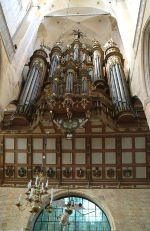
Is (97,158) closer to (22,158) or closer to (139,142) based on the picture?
(139,142)

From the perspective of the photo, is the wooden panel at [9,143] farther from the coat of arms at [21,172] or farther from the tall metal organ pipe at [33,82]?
the tall metal organ pipe at [33,82]

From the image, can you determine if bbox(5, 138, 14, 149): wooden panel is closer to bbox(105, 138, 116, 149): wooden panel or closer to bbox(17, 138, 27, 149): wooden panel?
bbox(17, 138, 27, 149): wooden panel

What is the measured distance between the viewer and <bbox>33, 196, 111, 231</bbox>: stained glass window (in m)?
12.7

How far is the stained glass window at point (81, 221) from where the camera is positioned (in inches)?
501

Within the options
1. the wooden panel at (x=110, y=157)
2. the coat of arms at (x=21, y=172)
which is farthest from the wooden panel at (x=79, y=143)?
the coat of arms at (x=21, y=172)

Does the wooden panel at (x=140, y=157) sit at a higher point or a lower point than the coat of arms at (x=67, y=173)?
higher

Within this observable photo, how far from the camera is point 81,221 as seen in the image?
12.9 meters

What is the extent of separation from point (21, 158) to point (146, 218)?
6114mm

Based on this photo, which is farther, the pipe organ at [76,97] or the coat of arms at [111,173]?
the coat of arms at [111,173]

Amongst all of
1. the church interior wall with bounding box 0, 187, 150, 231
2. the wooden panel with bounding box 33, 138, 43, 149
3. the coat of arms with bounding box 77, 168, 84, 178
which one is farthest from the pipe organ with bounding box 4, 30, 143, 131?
the church interior wall with bounding box 0, 187, 150, 231

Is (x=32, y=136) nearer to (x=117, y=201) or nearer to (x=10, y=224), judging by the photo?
(x=10, y=224)

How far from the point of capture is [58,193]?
13266mm

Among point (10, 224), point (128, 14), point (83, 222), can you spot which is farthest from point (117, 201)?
point (128, 14)

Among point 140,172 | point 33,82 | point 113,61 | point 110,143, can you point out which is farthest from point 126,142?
point 33,82
